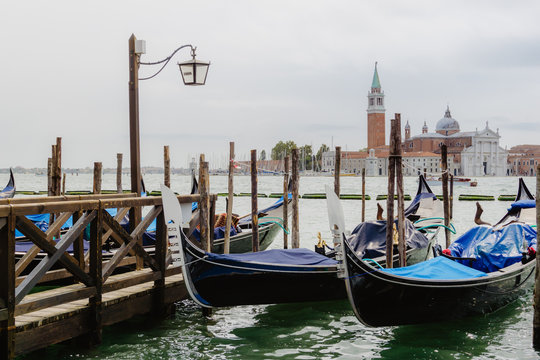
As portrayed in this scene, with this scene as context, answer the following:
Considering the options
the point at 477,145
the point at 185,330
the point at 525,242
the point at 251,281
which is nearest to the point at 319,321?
the point at 251,281

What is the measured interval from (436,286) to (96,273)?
7.82ft

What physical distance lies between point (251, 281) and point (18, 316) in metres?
1.72

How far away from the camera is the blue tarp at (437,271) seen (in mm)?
4582

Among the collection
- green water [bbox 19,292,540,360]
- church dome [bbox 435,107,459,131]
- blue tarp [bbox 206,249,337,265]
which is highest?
church dome [bbox 435,107,459,131]

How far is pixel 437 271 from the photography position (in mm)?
4707

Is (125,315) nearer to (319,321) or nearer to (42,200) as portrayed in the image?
(42,200)

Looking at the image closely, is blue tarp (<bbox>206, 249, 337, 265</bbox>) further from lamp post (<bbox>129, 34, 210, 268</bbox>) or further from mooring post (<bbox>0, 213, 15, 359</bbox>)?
mooring post (<bbox>0, 213, 15, 359</bbox>)

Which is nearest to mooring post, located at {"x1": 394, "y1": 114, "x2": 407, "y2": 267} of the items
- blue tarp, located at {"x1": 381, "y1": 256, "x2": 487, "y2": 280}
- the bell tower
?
blue tarp, located at {"x1": 381, "y1": 256, "x2": 487, "y2": 280}

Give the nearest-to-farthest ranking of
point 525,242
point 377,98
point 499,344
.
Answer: point 499,344
point 525,242
point 377,98

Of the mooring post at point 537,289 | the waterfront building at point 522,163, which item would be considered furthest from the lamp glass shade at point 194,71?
the waterfront building at point 522,163

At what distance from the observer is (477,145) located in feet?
257

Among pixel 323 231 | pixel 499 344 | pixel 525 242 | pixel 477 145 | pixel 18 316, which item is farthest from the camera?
pixel 477 145

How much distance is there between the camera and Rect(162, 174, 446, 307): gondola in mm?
4418

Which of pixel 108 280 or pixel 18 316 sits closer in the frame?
pixel 18 316
